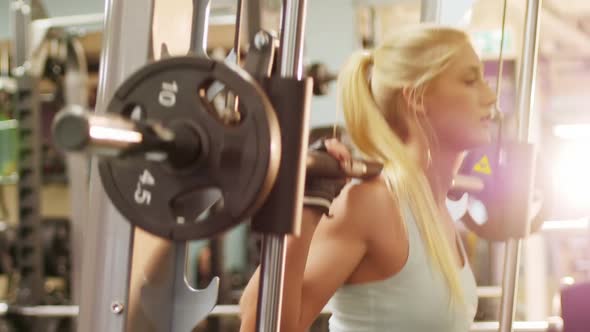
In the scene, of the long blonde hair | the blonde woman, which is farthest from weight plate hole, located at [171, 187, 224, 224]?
the long blonde hair

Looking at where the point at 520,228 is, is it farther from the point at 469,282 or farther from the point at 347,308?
the point at 347,308

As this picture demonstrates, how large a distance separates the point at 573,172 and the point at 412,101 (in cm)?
164

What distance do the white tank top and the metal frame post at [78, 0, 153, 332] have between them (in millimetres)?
266

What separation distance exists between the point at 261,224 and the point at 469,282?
17.7 inches

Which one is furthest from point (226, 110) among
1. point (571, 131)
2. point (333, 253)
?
point (571, 131)

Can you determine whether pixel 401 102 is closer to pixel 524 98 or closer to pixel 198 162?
pixel 524 98

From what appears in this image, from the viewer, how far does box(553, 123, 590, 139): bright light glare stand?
7.88 feet

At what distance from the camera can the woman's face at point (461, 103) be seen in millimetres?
766

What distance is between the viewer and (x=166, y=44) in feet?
1.76

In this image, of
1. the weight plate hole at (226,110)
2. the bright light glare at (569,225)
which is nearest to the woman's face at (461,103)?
the weight plate hole at (226,110)

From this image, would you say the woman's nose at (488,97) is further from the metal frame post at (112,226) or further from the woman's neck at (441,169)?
the metal frame post at (112,226)

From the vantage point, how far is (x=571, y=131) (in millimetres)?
2422

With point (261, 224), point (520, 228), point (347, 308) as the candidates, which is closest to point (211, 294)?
point (261, 224)

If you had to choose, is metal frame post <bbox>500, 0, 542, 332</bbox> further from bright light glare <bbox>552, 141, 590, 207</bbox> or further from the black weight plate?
bright light glare <bbox>552, 141, 590, 207</bbox>
